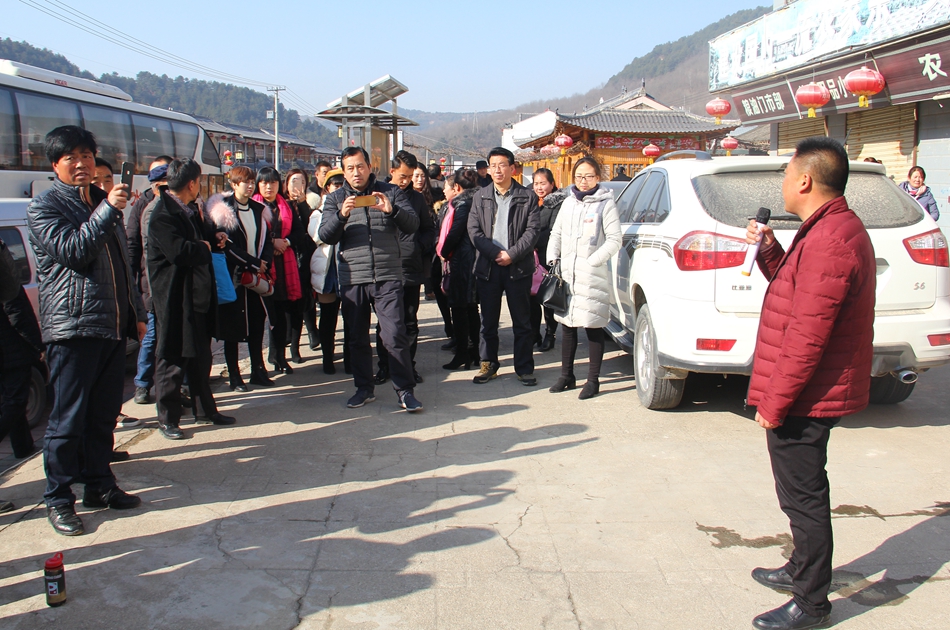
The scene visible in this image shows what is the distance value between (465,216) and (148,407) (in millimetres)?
3063

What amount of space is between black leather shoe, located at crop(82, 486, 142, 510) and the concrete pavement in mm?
84

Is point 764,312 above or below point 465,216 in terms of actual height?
below

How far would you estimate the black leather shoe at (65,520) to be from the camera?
11.6ft

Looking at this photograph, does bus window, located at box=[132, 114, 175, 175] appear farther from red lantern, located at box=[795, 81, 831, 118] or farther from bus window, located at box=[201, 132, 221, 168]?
red lantern, located at box=[795, 81, 831, 118]

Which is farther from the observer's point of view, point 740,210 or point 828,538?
point 740,210

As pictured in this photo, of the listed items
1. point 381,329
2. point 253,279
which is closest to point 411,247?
point 381,329

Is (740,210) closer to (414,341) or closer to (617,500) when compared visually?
(617,500)

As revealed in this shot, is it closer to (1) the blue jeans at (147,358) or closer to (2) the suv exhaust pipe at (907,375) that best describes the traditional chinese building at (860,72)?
(2) the suv exhaust pipe at (907,375)

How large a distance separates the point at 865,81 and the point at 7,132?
42.5ft

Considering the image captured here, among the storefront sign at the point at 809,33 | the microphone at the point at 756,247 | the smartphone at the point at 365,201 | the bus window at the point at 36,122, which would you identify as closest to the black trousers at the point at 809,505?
the microphone at the point at 756,247

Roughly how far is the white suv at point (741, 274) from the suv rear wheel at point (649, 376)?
0.10 metres

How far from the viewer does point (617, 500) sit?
394cm

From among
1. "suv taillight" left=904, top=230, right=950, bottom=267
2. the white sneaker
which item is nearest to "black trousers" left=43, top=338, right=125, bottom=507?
the white sneaker


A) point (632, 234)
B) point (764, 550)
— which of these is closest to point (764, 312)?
point (764, 550)
